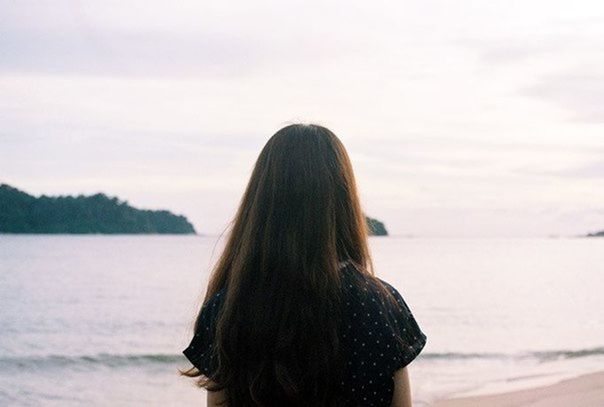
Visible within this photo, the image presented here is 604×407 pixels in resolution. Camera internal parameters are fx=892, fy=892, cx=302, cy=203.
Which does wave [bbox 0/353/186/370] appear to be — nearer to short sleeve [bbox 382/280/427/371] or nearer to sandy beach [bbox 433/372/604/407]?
sandy beach [bbox 433/372/604/407]

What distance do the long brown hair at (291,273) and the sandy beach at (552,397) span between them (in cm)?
758

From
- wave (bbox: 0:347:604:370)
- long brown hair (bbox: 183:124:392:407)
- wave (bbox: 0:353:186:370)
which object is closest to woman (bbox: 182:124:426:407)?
long brown hair (bbox: 183:124:392:407)

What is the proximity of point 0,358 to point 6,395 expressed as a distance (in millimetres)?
4843

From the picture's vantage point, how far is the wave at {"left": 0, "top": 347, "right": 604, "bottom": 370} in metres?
15.9

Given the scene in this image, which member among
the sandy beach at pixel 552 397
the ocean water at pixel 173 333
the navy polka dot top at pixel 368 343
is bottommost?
the ocean water at pixel 173 333

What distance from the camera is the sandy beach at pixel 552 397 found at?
371 inches

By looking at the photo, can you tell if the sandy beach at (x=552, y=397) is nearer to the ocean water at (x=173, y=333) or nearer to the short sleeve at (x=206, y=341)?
the ocean water at (x=173, y=333)

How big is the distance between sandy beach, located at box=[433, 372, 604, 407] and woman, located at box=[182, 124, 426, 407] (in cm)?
749

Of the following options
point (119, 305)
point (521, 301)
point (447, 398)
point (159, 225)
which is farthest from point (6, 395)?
point (159, 225)

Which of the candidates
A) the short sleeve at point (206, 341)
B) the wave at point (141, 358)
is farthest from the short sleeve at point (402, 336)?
the wave at point (141, 358)

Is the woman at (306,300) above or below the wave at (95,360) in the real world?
above

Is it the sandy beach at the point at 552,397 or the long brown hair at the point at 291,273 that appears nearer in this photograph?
the long brown hair at the point at 291,273

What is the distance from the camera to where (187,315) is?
25781mm

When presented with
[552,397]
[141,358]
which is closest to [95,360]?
[141,358]
